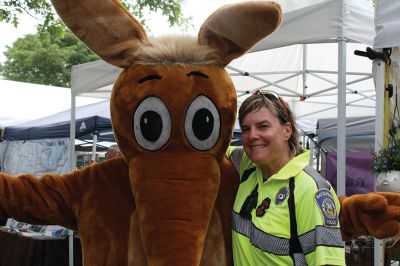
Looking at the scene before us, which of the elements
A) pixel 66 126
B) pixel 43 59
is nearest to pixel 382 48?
pixel 66 126

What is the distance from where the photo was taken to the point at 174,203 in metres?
1.84

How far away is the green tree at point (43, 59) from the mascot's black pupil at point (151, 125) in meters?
25.1

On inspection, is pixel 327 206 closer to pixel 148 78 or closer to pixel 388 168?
pixel 148 78

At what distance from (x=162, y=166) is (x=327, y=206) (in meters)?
0.65

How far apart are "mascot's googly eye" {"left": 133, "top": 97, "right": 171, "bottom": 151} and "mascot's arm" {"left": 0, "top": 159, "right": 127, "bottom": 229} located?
0.27 meters

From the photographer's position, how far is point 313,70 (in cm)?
704

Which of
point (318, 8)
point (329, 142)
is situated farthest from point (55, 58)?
point (318, 8)

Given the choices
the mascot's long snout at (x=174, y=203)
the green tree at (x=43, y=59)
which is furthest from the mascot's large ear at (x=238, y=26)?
the green tree at (x=43, y=59)

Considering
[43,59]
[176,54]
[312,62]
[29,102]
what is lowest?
[176,54]

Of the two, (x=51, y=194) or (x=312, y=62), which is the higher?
(x=312, y=62)

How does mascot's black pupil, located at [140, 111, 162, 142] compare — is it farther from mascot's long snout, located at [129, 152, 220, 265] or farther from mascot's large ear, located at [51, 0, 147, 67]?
mascot's large ear, located at [51, 0, 147, 67]

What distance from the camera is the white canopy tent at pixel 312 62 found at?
10.9ft

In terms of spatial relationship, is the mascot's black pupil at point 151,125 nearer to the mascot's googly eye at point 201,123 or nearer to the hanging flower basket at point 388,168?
the mascot's googly eye at point 201,123

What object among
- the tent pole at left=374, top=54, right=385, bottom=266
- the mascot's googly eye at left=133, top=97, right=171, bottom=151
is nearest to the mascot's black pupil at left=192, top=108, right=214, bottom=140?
the mascot's googly eye at left=133, top=97, right=171, bottom=151
